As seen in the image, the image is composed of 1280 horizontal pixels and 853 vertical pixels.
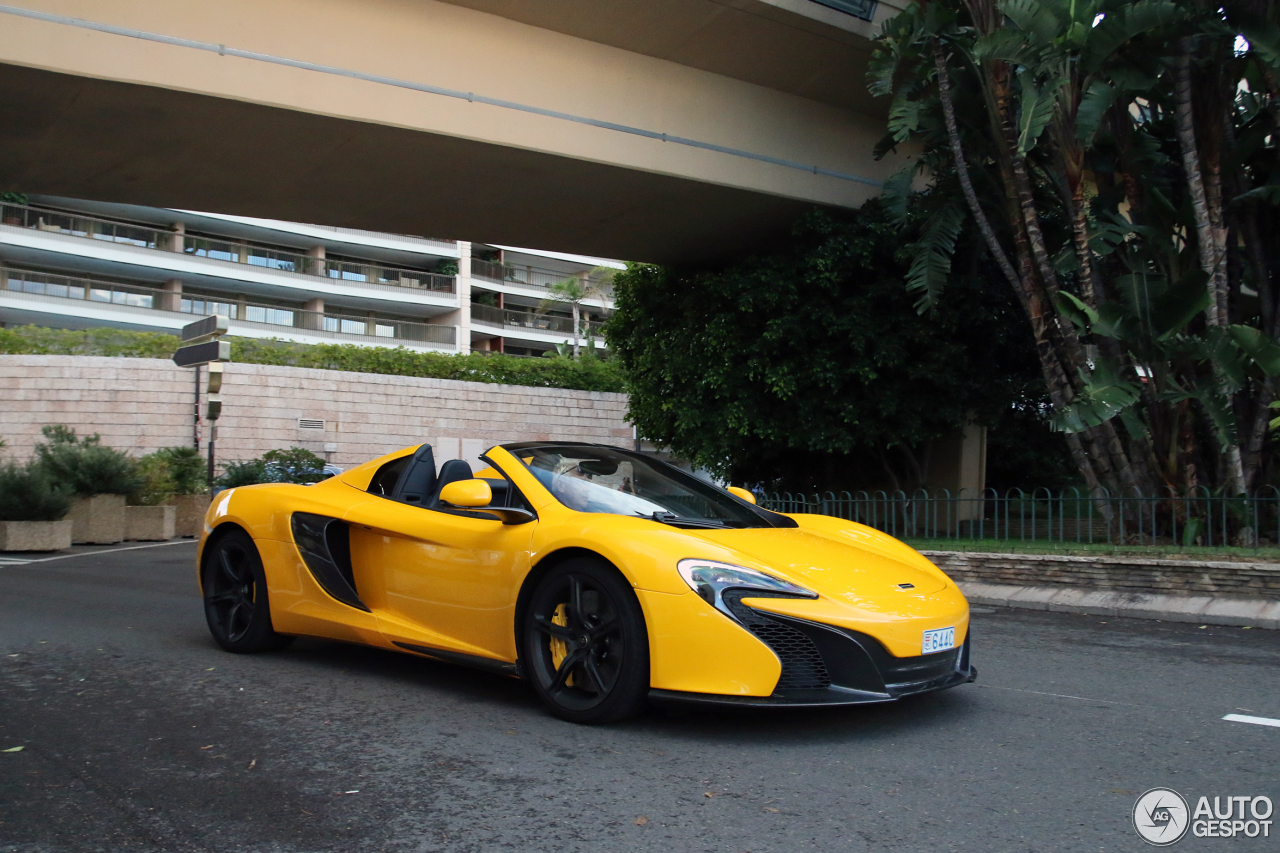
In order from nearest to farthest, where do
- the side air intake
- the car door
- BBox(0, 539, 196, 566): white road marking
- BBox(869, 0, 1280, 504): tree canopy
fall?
1. the car door
2. the side air intake
3. BBox(869, 0, 1280, 504): tree canopy
4. BBox(0, 539, 196, 566): white road marking

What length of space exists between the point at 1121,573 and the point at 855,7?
7236 millimetres

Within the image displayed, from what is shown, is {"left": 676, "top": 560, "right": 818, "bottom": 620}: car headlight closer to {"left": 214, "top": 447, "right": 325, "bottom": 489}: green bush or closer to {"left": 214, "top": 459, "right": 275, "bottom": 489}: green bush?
{"left": 214, "top": 447, "right": 325, "bottom": 489}: green bush

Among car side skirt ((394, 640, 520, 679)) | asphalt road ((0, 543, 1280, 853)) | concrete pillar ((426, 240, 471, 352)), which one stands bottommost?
asphalt road ((0, 543, 1280, 853))

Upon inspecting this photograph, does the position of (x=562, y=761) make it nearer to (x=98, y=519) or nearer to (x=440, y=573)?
(x=440, y=573)

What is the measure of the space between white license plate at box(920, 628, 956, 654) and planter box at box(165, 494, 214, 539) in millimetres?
17589

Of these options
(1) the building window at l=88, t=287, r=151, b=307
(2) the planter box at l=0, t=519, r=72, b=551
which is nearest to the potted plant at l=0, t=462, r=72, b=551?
(2) the planter box at l=0, t=519, r=72, b=551

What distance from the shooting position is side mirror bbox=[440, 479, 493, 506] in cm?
480

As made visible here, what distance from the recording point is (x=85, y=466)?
55.3ft

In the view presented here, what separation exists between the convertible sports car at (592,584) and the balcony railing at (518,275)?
179 feet

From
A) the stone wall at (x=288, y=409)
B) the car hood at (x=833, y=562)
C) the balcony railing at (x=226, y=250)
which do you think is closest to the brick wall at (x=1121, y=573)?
the car hood at (x=833, y=562)

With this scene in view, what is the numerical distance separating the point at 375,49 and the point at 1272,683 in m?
9.87

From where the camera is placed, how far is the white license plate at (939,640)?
4.37 metres

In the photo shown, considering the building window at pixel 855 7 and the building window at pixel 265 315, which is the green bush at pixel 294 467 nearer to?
the building window at pixel 855 7

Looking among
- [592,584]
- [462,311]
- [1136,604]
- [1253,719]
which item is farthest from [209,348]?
[462,311]
